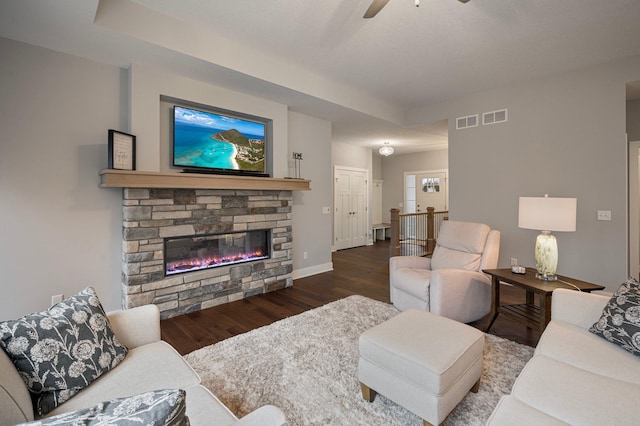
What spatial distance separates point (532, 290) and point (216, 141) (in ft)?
11.9

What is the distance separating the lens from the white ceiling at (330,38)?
8.19ft

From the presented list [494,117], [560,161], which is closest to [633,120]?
[560,161]

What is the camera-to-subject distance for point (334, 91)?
4.22 meters

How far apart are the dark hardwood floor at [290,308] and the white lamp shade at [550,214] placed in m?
1.02

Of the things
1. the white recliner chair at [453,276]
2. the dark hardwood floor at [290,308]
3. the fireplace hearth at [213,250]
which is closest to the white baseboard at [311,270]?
the dark hardwood floor at [290,308]

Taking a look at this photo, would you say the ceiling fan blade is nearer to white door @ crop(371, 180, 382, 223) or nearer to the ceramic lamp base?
the ceramic lamp base

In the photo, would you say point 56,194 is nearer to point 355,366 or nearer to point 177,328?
point 177,328

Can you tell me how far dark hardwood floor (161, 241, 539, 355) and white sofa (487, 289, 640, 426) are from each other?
3.31 ft

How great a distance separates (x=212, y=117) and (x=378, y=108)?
273 centimetres

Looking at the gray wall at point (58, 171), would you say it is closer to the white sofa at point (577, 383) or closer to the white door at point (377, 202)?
the white sofa at point (577, 383)

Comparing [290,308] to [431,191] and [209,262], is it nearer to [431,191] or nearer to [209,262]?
[209,262]

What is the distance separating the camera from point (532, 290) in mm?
2453

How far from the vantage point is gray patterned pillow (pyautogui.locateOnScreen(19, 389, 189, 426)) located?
59cm

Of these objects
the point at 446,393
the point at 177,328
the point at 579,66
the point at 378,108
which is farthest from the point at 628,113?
the point at 177,328
